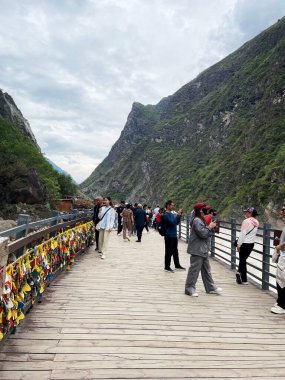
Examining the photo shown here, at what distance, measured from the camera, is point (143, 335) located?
15.5ft

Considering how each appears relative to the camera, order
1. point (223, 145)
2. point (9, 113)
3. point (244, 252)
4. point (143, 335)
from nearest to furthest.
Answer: point (143, 335), point (244, 252), point (9, 113), point (223, 145)

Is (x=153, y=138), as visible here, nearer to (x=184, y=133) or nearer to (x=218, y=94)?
(x=184, y=133)

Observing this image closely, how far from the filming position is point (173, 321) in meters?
5.41

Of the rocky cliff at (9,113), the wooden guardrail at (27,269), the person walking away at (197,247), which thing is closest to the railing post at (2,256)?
the wooden guardrail at (27,269)

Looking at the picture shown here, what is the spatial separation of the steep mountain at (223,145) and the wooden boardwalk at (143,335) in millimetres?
37402

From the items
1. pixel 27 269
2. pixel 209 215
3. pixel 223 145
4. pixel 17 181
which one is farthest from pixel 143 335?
pixel 223 145

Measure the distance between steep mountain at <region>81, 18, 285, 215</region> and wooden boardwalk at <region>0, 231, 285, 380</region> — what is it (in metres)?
37.4

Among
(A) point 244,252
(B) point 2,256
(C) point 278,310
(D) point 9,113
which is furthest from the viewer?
(D) point 9,113

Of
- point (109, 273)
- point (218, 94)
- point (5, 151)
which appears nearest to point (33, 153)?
point (5, 151)

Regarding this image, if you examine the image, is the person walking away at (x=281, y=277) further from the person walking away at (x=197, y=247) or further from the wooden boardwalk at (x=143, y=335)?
the person walking away at (x=197, y=247)

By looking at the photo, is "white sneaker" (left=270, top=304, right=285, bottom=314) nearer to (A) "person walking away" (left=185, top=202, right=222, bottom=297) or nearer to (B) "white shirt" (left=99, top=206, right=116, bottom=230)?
(A) "person walking away" (left=185, top=202, right=222, bottom=297)

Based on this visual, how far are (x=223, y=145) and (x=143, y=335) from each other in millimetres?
78312

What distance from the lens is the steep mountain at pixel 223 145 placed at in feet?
185

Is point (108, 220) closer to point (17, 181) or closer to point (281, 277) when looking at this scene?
point (281, 277)
